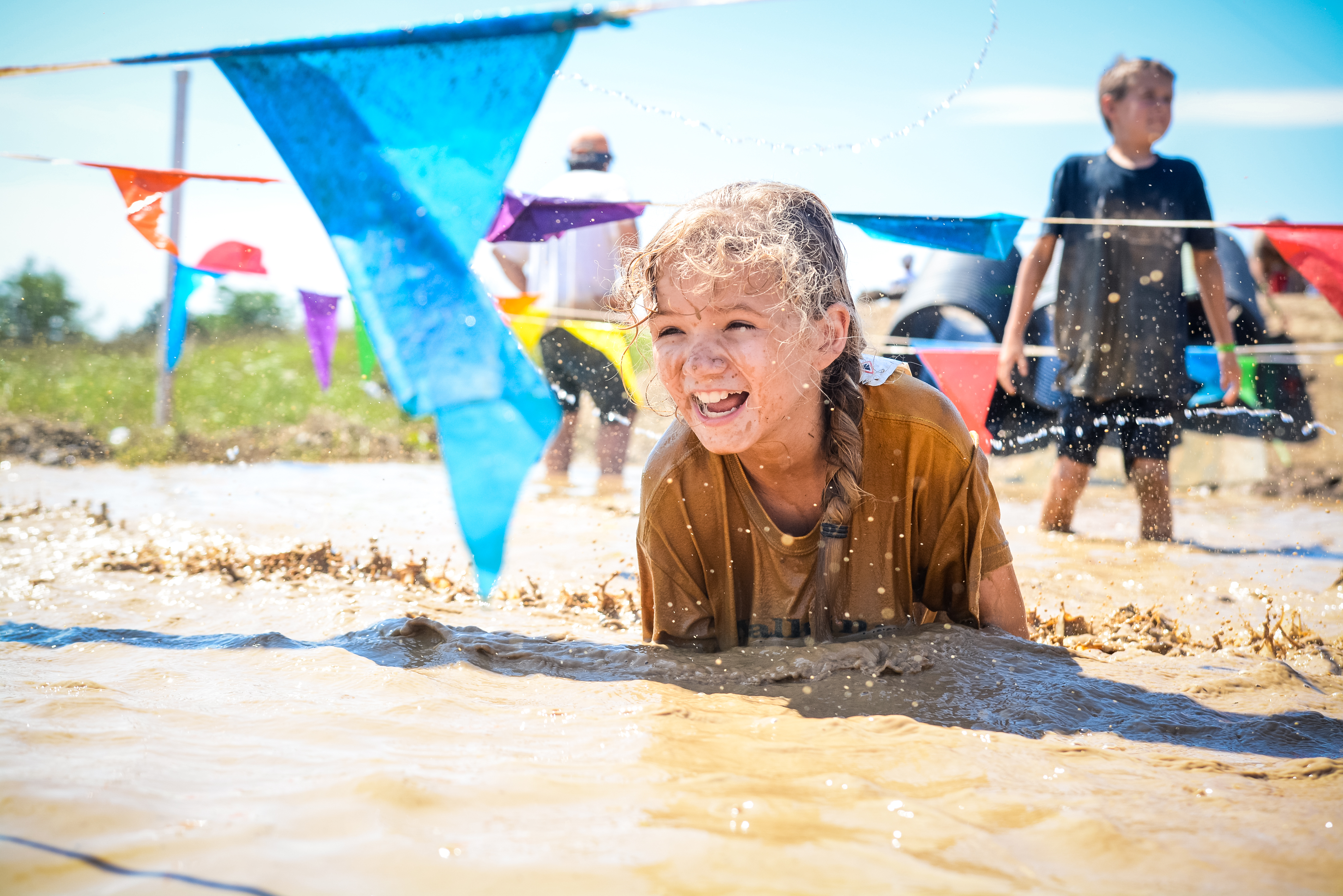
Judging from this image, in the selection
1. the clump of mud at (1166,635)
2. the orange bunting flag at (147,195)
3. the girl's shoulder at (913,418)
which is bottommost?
the clump of mud at (1166,635)

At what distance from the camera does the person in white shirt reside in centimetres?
589

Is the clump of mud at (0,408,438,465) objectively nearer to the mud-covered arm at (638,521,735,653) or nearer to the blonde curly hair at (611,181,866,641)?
the mud-covered arm at (638,521,735,653)

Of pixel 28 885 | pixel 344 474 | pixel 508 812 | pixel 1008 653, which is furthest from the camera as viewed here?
pixel 344 474

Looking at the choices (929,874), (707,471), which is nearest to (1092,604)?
(707,471)

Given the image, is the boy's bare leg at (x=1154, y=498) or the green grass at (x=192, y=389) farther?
the green grass at (x=192, y=389)

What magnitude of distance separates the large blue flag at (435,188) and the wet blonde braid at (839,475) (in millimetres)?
863

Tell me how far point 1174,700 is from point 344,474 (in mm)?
6646

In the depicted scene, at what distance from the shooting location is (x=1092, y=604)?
365cm

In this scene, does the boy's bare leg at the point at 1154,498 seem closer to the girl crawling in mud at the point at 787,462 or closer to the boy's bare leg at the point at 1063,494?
the boy's bare leg at the point at 1063,494

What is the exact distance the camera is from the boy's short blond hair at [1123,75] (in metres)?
Answer: 4.38

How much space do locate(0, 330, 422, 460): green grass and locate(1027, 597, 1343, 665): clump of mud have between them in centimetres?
670

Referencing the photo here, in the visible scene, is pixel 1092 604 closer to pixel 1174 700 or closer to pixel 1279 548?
pixel 1174 700

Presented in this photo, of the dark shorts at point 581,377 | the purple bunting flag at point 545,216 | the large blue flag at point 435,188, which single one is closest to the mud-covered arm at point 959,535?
the large blue flag at point 435,188

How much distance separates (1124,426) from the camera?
15.5 feet
